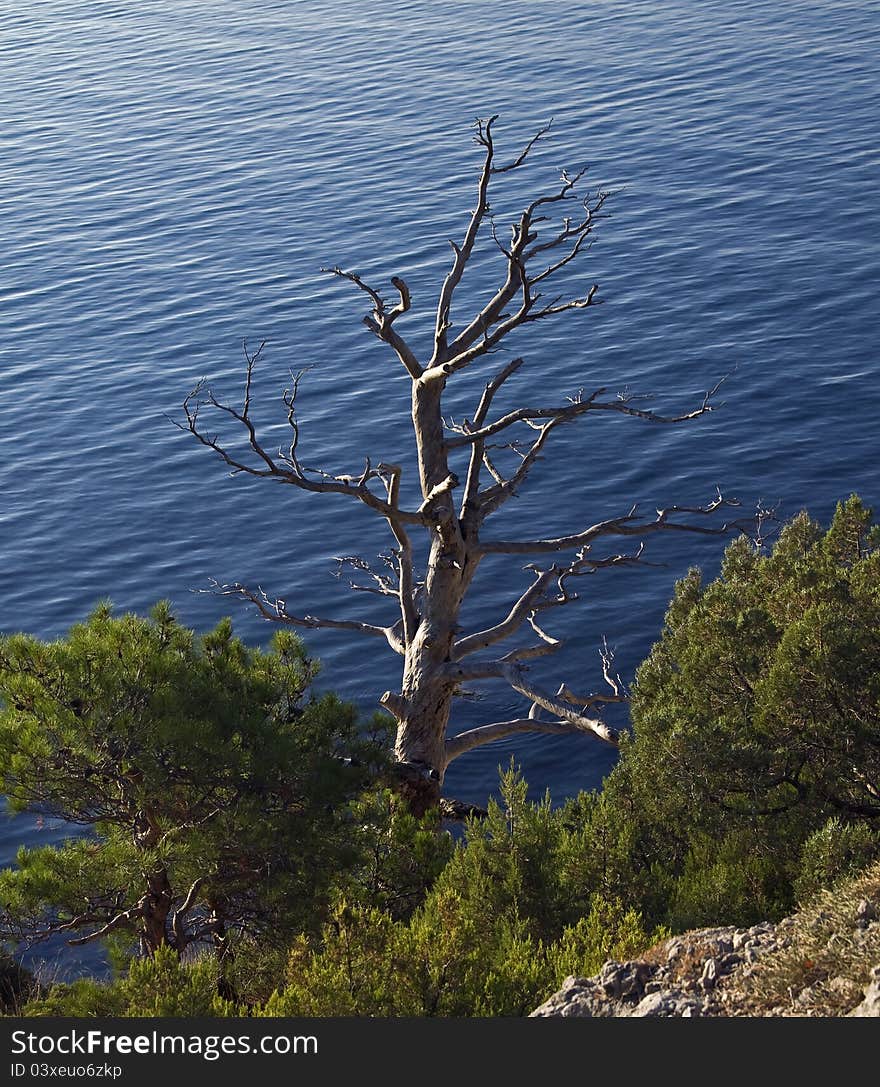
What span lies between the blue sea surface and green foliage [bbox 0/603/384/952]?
133 inches

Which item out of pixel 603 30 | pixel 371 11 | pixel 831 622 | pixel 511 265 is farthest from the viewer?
pixel 371 11

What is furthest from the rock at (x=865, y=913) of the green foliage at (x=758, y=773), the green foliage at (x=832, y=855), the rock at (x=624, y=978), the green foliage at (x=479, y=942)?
the green foliage at (x=758, y=773)

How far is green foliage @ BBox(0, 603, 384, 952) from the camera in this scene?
11273 mm

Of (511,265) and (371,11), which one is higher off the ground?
(371,11)

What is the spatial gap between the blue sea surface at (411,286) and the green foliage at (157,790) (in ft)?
11.1

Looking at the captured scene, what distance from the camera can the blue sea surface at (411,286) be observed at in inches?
1200

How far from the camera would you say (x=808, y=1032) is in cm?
646

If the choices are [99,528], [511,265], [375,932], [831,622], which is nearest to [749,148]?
[99,528]

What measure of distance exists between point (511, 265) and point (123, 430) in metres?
22.6

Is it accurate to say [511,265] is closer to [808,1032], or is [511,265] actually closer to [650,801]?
[650,801]

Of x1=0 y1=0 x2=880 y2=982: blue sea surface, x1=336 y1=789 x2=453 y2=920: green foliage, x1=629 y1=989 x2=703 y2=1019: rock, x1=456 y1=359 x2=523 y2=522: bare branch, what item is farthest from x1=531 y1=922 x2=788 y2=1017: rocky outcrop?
x1=456 y1=359 x2=523 y2=522: bare branch

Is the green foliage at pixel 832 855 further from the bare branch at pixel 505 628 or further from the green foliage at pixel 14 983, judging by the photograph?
the green foliage at pixel 14 983

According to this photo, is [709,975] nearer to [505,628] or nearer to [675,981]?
[675,981]

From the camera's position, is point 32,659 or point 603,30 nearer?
point 32,659
